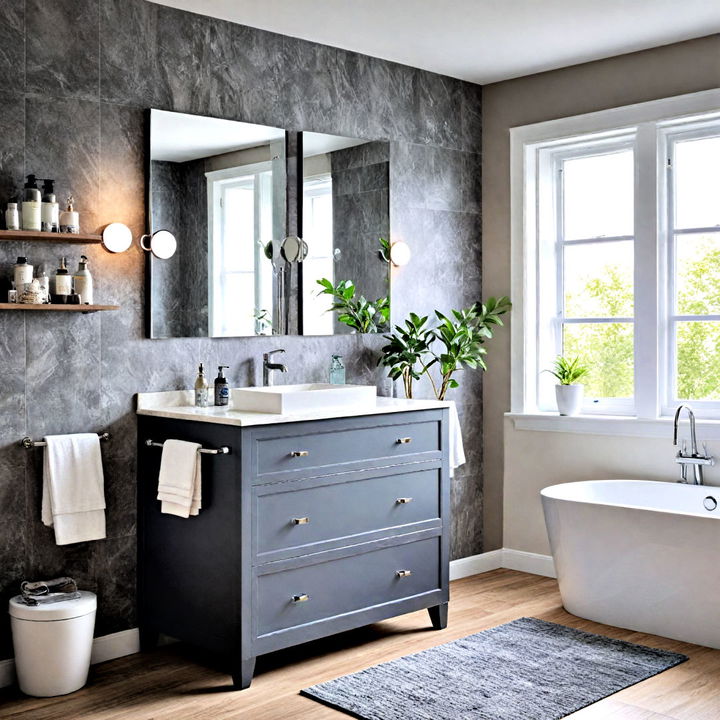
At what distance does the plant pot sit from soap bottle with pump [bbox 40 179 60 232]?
2562 millimetres

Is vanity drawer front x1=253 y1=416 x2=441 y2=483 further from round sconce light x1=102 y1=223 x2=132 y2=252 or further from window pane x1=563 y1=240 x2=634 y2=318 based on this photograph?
window pane x1=563 y1=240 x2=634 y2=318

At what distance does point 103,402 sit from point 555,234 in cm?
255

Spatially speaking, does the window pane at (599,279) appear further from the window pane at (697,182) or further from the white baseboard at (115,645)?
the white baseboard at (115,645)

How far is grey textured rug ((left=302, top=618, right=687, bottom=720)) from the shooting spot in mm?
3146

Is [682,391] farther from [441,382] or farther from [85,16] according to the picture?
[85,16]

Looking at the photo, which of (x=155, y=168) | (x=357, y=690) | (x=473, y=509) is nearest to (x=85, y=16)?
(x=155, y=168)

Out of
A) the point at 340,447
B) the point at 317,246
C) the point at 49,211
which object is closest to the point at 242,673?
the point at 340,447

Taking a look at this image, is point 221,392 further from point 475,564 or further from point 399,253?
point 475,564

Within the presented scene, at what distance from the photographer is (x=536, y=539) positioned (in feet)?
16.1

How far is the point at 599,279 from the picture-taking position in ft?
15.7

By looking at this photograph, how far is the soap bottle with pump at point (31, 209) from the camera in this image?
3287mm

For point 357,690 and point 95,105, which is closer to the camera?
point 357,690

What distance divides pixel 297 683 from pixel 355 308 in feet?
5.83

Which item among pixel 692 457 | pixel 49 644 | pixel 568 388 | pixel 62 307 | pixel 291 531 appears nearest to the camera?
pixel 49 644
